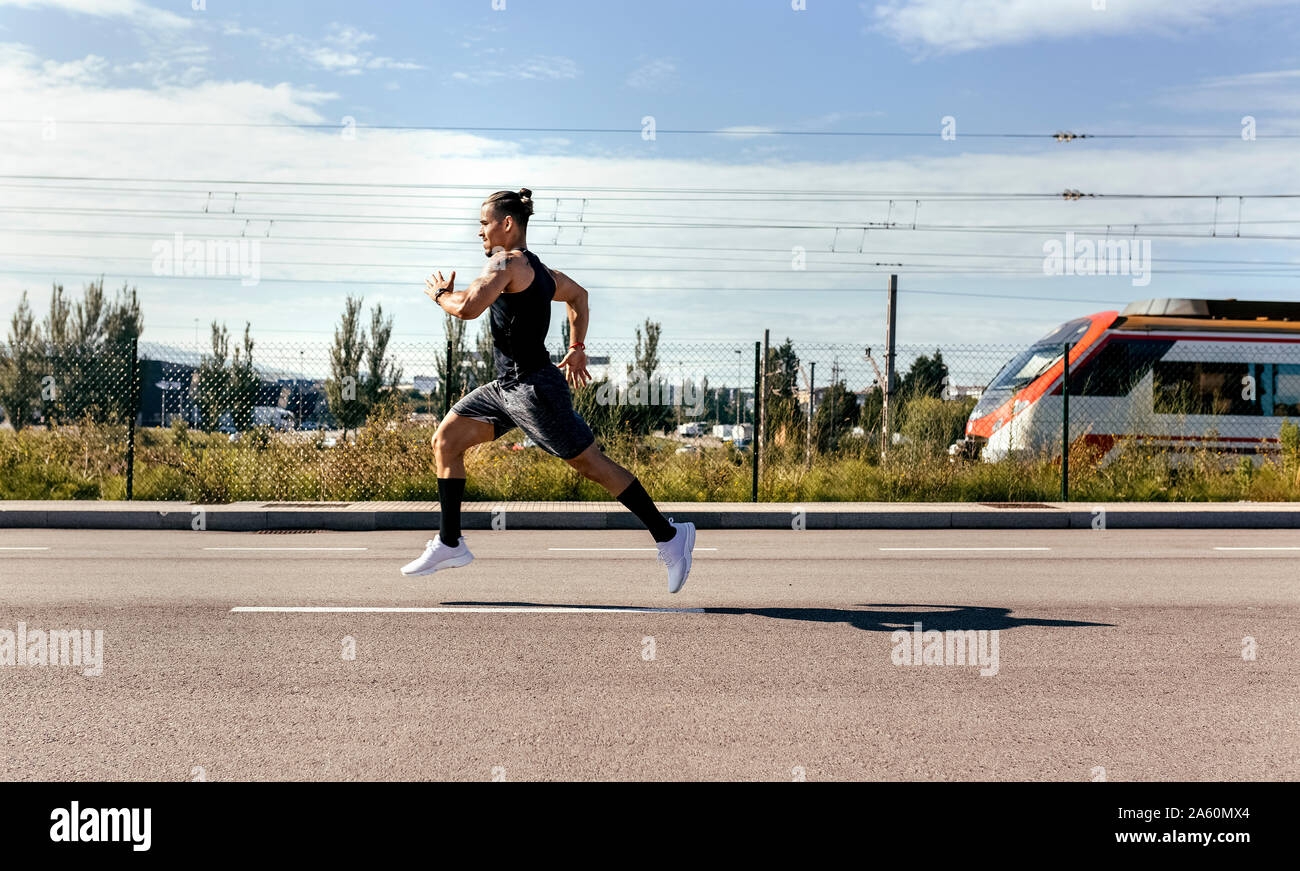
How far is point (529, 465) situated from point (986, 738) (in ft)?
34.7

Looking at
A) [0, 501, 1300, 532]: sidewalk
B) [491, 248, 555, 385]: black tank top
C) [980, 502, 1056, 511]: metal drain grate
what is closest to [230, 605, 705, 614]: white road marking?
[491, 248, 555, 385]: black tank top

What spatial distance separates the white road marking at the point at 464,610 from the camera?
19.4 feet

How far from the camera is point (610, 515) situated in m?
11.6

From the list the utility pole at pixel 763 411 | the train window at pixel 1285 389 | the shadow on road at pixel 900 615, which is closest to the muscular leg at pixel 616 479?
the shadow on road at pixel 900 615

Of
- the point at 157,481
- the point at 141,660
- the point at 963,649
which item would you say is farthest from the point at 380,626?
the point at 157,481

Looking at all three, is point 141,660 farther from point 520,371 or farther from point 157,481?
point 157,481

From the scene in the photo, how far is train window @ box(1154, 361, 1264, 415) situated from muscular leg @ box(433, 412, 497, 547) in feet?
52.1

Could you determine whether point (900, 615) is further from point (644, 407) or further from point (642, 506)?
point (644, 407)

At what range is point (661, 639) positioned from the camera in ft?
17.3

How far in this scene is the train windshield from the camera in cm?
1881

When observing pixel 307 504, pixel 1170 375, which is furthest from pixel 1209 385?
pixel 307 504

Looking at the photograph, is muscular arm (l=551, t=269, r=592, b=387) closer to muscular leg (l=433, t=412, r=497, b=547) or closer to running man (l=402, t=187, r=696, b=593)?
running man (l=402, t=187, r=696, b=593)

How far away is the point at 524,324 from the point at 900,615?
8.49 feet

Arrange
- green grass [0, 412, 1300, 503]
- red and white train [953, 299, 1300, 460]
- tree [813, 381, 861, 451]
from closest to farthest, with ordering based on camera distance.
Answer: green grass [0, 412, 1300, 503], tree [813, 381, 861, 451], red and white train [953, 299, 1300, 460]
